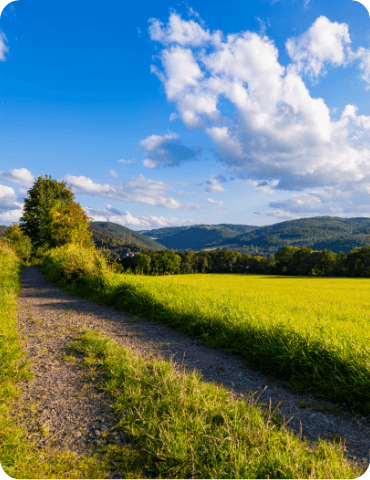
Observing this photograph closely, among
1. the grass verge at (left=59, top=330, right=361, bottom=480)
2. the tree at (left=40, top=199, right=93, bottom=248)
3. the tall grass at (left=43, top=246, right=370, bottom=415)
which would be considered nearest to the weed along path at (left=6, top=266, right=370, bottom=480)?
the grass verge at (left=59, top=330, right=361, bottom=480)

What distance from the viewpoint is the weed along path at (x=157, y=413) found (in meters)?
2.27

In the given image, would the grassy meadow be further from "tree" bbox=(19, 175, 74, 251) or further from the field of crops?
"tree" bbox=(19, 175, 74, 251)

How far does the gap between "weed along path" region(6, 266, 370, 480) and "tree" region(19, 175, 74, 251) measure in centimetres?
3564

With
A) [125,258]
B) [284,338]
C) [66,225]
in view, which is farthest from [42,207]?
[284,338]

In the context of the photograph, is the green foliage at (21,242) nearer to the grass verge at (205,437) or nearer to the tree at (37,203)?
the tree at (37,203)

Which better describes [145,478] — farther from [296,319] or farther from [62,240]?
[62,240]

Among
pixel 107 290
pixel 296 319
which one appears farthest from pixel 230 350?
pixel 107 290

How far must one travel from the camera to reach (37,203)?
35094 millimetres

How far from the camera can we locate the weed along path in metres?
2.27

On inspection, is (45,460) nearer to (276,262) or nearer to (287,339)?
(287,339)

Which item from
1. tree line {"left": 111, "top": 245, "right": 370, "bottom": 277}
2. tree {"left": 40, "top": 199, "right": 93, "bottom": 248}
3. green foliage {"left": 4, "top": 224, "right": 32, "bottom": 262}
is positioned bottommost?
tree line {"left": 111, "top": 245, "right": 370, "bottom": 277}

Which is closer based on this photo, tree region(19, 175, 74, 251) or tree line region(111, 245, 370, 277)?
tree region(19, 175, 74, 251)

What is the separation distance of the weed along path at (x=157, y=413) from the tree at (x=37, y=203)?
1403 inches

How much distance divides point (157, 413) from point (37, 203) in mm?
40013
